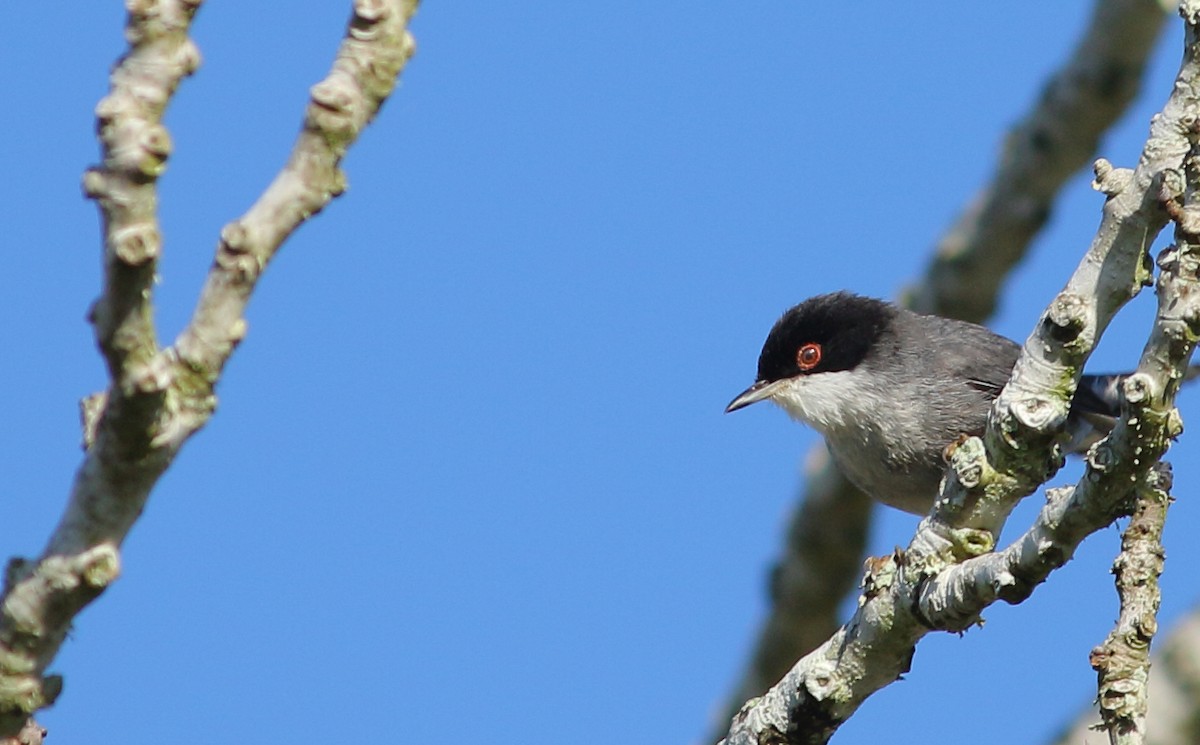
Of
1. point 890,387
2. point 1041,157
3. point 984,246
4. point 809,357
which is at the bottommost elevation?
point 890,387

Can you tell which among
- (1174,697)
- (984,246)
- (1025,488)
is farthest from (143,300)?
(984,246)

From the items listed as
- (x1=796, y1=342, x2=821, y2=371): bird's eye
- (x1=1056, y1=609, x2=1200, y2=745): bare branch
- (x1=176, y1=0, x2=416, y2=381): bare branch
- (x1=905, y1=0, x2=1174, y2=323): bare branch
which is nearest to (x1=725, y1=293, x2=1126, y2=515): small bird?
(x1=796, y1=342, x2=821, y2=371): bird's eye

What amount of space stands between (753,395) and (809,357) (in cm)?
34

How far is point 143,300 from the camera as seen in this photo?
2582mm

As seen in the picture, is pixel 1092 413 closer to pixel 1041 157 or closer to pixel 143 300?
pixel 1041 157

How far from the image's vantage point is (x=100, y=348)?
2.60 meters

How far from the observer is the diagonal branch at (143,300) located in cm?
248

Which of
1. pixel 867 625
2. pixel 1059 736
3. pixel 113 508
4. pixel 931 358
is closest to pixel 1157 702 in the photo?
pixel 1059 736

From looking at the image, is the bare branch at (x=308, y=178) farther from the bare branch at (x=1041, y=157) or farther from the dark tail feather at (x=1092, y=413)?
the bare branch at (x=1041, y=157)

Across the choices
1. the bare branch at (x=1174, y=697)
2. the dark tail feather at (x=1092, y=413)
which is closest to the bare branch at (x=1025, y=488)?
the dark tail feather at (x=1092, y=413)

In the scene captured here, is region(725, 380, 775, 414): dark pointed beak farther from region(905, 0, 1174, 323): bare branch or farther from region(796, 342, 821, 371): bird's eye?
region(905, 0, 1174, 323): bare branch

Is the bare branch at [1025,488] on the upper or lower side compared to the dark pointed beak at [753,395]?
lower

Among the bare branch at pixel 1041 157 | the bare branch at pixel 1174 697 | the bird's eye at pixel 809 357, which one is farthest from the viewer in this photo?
the bare branch at pixel 1041 157

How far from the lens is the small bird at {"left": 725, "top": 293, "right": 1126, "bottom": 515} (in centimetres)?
696
